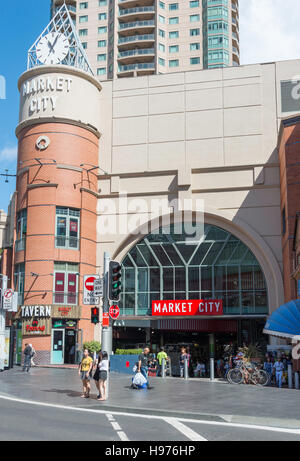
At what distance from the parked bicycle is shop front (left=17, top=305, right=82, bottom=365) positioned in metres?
13.8

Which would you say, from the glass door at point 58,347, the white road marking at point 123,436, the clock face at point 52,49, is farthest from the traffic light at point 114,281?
the clock face at point 52,49

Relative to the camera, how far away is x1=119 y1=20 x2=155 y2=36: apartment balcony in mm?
69625

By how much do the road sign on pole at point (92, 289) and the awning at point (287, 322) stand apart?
8568 mm

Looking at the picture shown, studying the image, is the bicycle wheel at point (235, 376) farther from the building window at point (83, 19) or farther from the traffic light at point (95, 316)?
the building window at point (83, 19)

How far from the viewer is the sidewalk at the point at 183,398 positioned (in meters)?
14.6

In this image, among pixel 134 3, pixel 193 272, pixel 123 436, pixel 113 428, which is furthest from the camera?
pixel 134 3

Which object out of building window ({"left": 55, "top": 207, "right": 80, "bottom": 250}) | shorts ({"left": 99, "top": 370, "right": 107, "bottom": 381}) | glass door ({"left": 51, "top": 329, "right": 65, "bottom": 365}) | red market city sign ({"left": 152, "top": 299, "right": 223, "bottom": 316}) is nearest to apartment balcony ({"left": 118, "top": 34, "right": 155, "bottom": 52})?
building window ({"left": 55, "top": 207, "right": 80, "bottom": 250})

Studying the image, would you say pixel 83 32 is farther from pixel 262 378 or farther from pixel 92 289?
pixel 262 378

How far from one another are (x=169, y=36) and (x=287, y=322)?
5666 cm

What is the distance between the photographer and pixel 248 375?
24484 millimetres

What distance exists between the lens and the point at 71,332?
36.1m

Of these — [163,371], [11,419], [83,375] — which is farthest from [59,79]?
[11,419]

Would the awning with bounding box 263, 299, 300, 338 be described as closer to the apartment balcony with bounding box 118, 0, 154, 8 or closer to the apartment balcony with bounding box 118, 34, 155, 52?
the apartment balcony with bounding box 118, 34, 155, 52

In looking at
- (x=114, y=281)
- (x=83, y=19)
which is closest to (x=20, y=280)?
(x=114, y=281)
